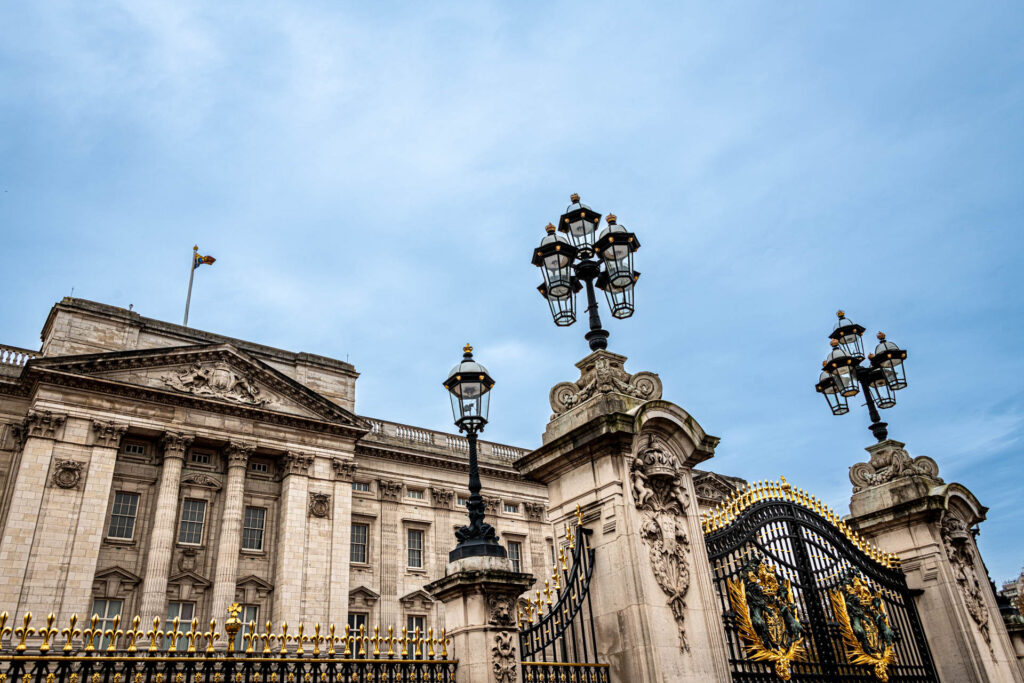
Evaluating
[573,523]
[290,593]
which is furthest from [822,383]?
[290,593]

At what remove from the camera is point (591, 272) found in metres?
10.2

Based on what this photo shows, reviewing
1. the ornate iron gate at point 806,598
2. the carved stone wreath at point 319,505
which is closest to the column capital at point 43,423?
the carved stone wreath at point 319,505

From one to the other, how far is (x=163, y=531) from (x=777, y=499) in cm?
2772

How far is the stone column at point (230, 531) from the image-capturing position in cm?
3125

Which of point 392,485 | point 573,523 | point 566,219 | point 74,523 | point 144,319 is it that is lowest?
point 573,523

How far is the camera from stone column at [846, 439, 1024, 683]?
1215cm

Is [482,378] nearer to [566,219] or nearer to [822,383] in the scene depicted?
[566,219]

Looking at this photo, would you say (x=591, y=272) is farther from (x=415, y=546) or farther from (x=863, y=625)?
(x=415, y=546)

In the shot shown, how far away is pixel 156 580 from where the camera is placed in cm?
2994

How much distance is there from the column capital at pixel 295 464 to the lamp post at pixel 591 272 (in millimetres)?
28102

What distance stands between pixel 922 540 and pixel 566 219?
8.35m

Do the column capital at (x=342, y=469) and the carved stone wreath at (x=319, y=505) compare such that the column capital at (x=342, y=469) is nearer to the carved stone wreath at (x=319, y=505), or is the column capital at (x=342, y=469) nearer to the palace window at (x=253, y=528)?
the carved stone wreath at (x=319, y=505)

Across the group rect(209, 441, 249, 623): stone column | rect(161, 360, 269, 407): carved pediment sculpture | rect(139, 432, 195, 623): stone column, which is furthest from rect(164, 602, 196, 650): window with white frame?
rect(161, 360, 269, 407): carved pediment sculpture

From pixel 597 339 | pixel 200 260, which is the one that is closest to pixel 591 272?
pixel 597 339
